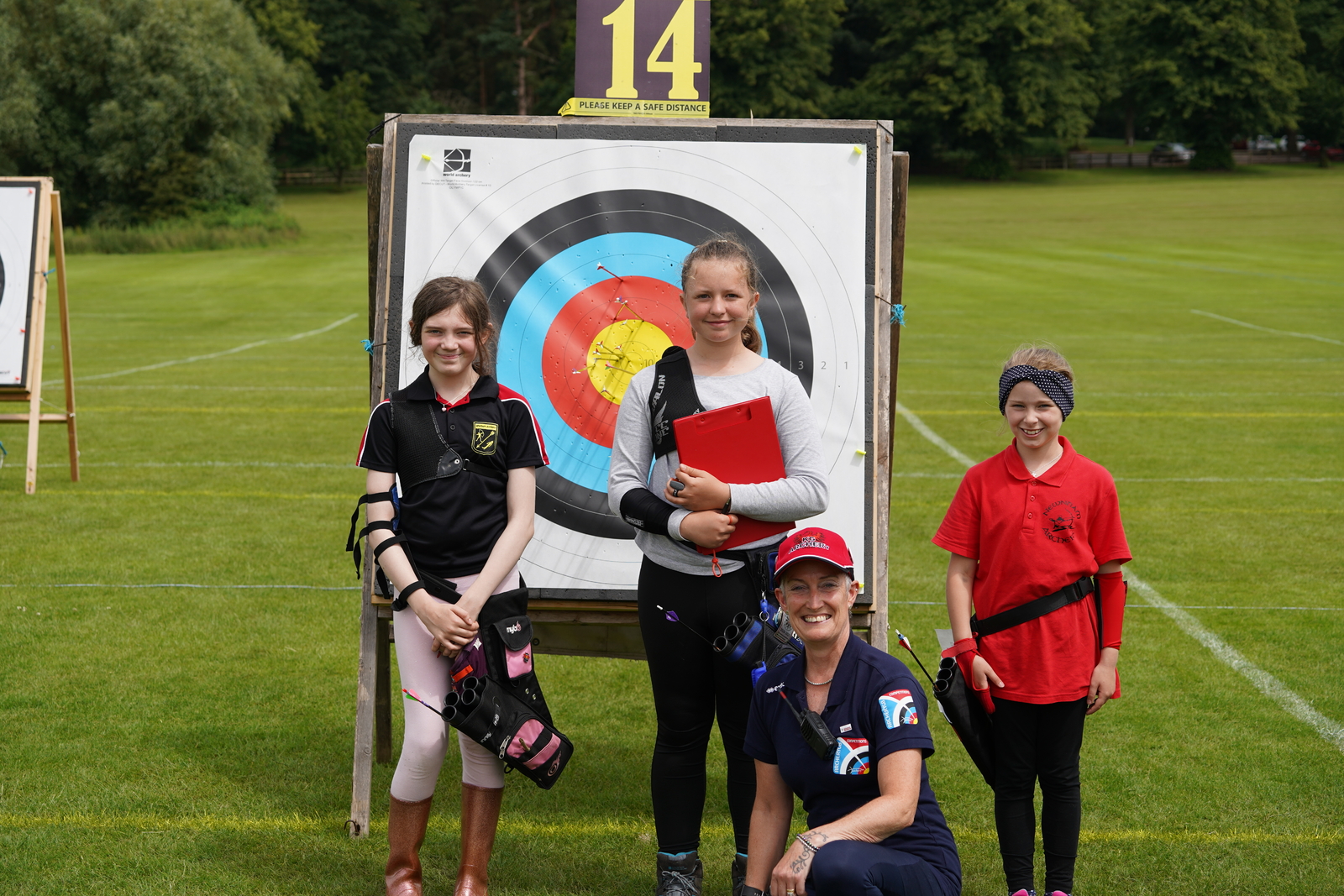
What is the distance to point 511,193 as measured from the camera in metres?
4.44

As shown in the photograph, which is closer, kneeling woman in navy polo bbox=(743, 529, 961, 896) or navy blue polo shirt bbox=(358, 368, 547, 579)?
kneeling woman in navy polo bbox=(743, 529, 961, 896)

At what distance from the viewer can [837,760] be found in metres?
3.07

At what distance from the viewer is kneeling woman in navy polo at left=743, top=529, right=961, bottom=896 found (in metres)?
2.98

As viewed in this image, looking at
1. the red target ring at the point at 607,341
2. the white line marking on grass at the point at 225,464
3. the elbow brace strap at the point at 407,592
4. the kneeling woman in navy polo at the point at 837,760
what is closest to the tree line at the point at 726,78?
the white line marking on grass at the point at 225,464

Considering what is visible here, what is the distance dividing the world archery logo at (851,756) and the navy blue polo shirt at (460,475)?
121 centimetres

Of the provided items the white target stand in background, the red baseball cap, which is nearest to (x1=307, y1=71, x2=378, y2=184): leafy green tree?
the white target stand in background

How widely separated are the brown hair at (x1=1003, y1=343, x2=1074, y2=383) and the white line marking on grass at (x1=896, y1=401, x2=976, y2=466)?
6641 millimetres

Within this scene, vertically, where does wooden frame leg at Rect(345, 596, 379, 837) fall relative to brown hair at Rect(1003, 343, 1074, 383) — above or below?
below

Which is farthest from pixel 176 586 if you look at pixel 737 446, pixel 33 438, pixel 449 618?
pixel 737 446

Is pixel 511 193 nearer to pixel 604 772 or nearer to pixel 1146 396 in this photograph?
pixel 604 772

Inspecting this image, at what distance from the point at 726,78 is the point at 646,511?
72090 mm

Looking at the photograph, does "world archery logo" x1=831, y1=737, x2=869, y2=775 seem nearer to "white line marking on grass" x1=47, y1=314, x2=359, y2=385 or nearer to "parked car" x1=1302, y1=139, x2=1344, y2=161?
"white line marking on grass" x1=47, y1=314, x2=359, y2=385

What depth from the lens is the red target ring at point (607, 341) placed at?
176 inches

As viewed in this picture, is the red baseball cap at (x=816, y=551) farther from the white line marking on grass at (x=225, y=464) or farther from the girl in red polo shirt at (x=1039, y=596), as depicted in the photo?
the white line marking on grass at (x=225, y=464)
